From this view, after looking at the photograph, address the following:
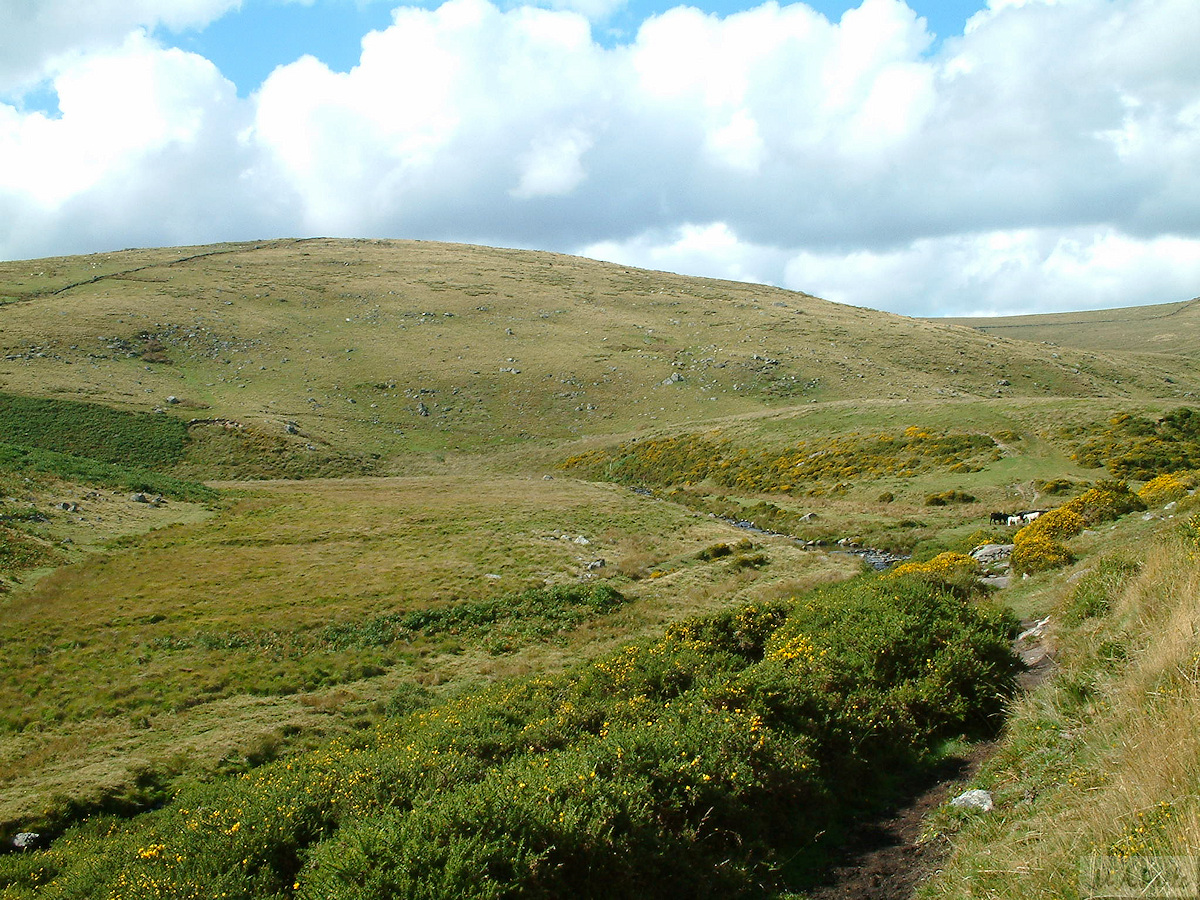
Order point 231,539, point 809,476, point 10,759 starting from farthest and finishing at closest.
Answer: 1. point 809,476
2. point 231,539
3. point 10,759

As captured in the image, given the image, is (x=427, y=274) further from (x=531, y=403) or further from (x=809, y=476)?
(x=809, y=476)

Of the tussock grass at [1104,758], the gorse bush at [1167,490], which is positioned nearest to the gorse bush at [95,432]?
the tussock grass at [1104,758]

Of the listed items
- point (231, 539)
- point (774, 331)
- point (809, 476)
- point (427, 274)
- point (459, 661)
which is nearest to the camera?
point (459, 661)

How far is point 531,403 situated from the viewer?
78.2m

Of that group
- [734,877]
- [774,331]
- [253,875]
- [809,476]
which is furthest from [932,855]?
[774,331]

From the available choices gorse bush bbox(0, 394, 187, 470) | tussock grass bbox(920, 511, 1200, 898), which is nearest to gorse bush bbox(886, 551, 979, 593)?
tussock grass bbox(920, 511, 1200, 898)

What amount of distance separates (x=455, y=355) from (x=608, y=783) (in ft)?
275

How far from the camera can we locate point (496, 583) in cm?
2777

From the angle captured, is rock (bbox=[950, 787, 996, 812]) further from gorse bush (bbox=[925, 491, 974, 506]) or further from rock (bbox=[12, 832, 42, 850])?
gorse bush (bbox=[925, 491, 974, 506])

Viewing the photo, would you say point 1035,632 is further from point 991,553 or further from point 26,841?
point 26,841

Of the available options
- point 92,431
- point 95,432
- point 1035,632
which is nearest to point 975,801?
point 1035,632

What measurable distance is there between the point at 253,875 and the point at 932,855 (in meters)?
7.97

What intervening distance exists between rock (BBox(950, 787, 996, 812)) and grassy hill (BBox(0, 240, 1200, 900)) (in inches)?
55.6

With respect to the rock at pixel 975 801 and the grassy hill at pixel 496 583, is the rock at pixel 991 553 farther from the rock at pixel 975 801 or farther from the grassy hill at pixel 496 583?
the rock at pixel 975 801
